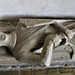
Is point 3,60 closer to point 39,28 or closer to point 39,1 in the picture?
point 39,28

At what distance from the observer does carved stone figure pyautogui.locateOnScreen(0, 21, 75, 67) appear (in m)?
1.16

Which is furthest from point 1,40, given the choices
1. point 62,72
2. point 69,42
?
point 62,72

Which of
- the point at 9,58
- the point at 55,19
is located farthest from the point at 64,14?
the point at 9,58

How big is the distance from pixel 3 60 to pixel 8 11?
37 centimetres

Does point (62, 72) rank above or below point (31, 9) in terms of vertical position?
below

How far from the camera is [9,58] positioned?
1.33 metres

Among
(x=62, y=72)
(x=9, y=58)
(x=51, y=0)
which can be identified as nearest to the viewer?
(x=51, y=0)

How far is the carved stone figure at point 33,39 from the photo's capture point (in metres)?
1.16

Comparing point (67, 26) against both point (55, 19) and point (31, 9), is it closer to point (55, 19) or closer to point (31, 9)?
point (55, 19)

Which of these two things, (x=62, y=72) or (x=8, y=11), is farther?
(x=62, y=72)

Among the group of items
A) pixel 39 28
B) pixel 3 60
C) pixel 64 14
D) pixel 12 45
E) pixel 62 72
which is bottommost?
pixel 62 72

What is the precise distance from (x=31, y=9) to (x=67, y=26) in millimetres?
291

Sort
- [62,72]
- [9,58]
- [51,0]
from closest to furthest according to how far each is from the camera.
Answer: [51,0] → [9,58] → [62,72]

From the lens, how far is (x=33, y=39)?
1239mm
